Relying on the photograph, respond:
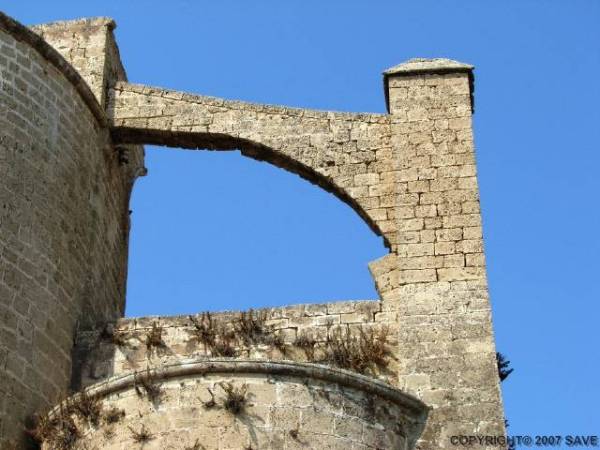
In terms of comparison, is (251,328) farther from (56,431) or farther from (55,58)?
(55,58)

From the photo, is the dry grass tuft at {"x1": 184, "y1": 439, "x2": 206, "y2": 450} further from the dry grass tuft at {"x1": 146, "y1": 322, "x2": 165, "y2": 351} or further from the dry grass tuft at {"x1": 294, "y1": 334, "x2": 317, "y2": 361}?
the dry grass tuft at {"x1": 146, "y1": 322, "x2": 165, "y2": 351}

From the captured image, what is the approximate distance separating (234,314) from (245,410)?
1919 millimetres

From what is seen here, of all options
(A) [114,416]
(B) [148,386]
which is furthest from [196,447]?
(A) [114,416]

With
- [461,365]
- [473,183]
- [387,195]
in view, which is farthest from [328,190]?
[461,365]

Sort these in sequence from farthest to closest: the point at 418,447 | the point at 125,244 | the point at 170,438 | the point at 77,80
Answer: the point at 125,244, the point at 77,80, the point at 418,447, the point at 170,438

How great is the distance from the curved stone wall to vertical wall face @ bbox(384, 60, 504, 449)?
791 mm

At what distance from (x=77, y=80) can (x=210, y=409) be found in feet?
12.7

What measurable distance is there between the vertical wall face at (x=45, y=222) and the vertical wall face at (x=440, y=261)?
2665 mm

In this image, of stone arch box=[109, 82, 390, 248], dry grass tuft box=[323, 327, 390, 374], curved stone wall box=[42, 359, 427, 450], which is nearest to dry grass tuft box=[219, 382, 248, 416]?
curved stone wall box=[42, 359, 427, 450]

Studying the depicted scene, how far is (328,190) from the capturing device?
11703mm

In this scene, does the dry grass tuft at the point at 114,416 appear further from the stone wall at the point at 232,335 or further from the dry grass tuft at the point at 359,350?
the dry grass tuft at the point at 359,350

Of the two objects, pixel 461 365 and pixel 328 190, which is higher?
pixel 328 190

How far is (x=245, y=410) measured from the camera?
29.3 ft

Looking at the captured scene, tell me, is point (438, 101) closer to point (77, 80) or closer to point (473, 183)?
point (473, 183)
